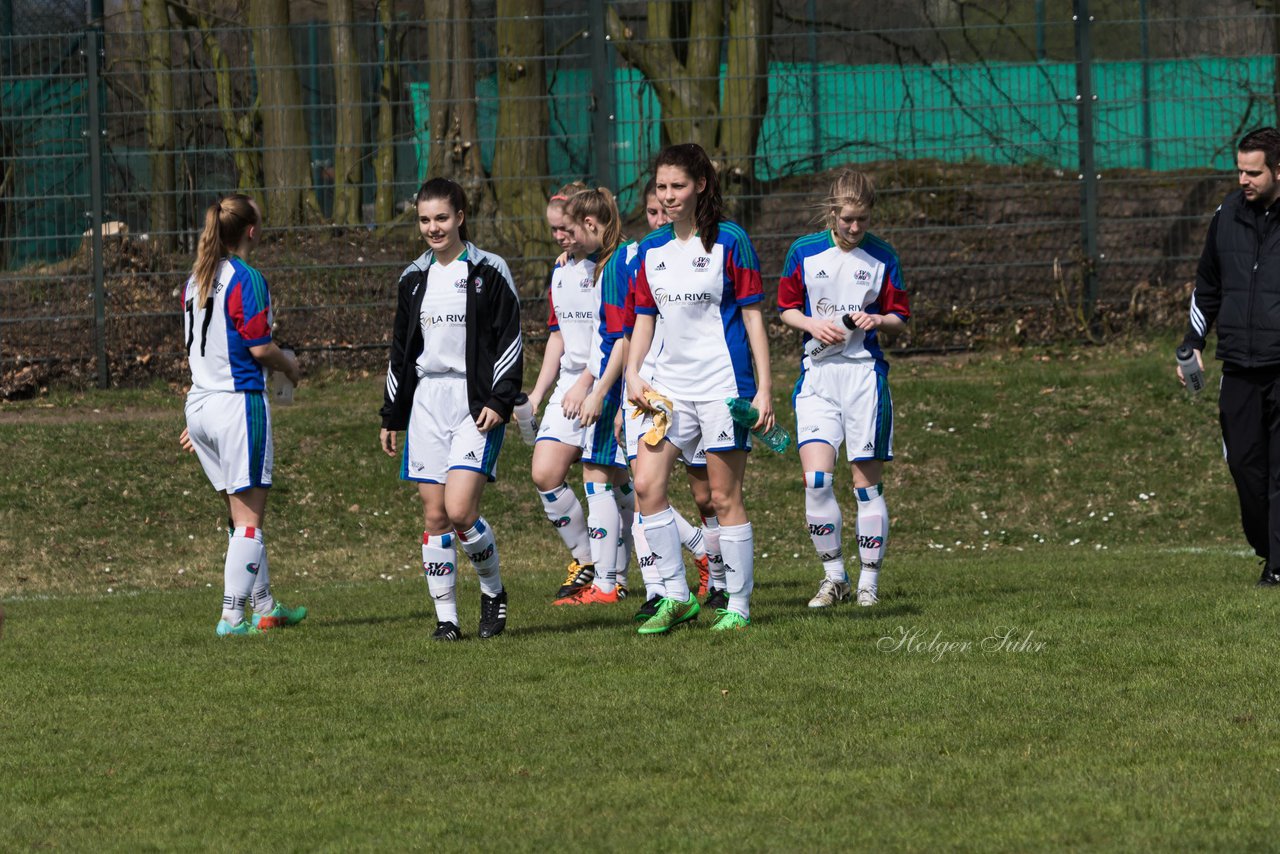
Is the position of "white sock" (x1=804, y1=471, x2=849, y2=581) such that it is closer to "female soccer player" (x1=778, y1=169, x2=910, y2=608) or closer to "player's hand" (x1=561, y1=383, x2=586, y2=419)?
"female soccer player" (x1=778, y1=169, x2=910, y2=608)

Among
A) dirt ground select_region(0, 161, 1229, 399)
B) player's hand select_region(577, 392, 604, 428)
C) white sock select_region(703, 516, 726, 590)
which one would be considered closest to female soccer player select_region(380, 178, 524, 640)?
player's hand select_region(577, 392, 604, 428)

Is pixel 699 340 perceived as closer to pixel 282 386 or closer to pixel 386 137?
pixel 282 386

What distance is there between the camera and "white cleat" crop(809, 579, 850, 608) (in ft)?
28.3

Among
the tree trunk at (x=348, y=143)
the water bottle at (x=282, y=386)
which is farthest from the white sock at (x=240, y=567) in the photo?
the tree trunk at (x=348, y=143)

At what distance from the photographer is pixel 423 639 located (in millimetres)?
8102

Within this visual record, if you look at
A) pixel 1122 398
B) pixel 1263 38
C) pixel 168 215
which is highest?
pixel 1263 38

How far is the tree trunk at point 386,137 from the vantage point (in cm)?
1641

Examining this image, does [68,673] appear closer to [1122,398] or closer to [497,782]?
[497,782]

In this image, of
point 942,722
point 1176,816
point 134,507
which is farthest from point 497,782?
point 134,507

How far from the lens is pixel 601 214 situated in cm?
938

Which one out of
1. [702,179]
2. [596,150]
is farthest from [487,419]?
[596,150]

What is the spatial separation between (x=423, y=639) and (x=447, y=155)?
9.36 metres

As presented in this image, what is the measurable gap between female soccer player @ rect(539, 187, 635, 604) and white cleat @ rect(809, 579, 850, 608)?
4.24 ft

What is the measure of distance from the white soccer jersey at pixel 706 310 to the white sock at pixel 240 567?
2274mm
